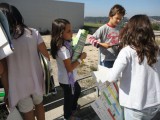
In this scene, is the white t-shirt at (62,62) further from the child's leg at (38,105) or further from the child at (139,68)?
the child at (139,68)

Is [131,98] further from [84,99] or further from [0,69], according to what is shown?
Answer: [84,99]

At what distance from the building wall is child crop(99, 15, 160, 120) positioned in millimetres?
23625

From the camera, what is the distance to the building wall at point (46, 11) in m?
25.4

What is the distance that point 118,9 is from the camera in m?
3.17

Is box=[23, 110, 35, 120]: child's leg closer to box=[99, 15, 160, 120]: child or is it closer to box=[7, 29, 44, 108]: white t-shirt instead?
box=[7, 29, 44, 108]: white t-shirt

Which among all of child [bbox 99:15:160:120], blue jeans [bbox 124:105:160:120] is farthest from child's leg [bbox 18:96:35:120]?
blue jeans [bbox 124:105:160:120]

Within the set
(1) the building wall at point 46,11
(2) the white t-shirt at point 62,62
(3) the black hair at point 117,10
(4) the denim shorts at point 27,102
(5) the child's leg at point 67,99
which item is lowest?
(1) the building wall at point 46,11

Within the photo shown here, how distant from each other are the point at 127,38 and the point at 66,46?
77 cm

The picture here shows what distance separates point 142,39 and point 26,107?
4.06ft

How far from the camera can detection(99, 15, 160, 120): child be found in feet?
6.43

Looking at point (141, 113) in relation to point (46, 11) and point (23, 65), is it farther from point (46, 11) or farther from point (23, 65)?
point (46, 11)

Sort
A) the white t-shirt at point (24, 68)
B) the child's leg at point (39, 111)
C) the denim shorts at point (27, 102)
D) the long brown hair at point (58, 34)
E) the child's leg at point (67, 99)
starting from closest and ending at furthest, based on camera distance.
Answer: the white t-shirt at point (24, 68), the denim shorts at point (27, 102), the child's leg at point (39, 111), the long brown hair at point (58, 34), the child's leg at point (67, 99)

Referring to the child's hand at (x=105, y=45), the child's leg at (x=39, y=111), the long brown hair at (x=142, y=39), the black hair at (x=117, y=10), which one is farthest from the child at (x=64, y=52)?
the black hair at (x=117, y=10)

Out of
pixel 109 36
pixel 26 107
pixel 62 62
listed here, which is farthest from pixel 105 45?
pixel 26 107
